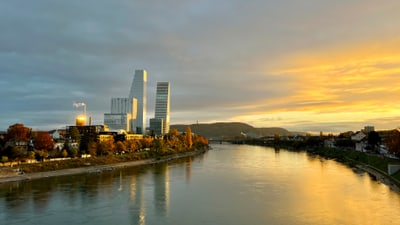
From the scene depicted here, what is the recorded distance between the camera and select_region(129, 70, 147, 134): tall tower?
82.1m

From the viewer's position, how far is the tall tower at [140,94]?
82.1 meters

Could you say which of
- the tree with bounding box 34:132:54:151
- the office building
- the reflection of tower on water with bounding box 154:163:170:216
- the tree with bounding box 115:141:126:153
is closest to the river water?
the reflection of tower on water with bounding box 154:163:170:216

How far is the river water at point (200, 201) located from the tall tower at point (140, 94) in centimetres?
6365

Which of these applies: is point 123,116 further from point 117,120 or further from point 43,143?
point 43,143

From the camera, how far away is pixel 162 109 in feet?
271

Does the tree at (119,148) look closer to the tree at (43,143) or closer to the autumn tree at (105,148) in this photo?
the autumn tree at (105,148)

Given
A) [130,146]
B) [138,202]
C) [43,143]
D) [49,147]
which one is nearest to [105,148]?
[49,147]

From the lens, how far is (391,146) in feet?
73.2

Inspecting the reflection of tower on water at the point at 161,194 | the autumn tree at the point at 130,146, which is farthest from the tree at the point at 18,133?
the reflection of tower on water at the point at 161,194

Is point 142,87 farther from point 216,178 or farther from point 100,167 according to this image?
point 216,178

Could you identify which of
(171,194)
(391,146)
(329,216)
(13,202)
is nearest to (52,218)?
(13,202)

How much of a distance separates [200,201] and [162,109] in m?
70.4

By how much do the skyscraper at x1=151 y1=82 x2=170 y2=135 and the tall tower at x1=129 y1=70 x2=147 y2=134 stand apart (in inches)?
111

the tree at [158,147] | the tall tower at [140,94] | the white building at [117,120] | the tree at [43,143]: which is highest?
the tall tower at [140,94]
